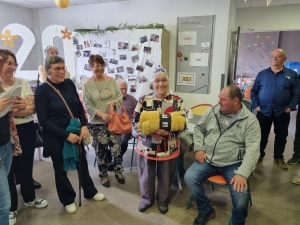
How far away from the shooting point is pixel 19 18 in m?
4.50

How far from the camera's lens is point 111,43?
3.86m

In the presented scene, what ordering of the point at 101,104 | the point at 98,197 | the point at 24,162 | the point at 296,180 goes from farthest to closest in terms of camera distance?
the point at 296,180 → the point at 101,104 → the point at 98,197 → the point at 24,162

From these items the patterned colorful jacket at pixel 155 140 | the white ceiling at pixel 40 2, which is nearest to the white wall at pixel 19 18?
the white ceiling at pixel 40 2

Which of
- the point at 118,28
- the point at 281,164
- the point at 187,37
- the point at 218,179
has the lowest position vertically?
the point at 281,164

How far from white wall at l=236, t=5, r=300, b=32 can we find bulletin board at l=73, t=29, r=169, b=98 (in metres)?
2.42

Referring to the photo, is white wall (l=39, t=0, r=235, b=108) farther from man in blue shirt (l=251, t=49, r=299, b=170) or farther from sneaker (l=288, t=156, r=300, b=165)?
sneaker (l=288, t=156, r=300, b=165)

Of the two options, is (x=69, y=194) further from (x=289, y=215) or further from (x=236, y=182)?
(x=289, y=215)

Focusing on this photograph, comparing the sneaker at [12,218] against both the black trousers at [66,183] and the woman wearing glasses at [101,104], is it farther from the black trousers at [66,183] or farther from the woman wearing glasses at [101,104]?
the woman wearing glasses at [101,104]

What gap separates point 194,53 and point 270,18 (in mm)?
2458

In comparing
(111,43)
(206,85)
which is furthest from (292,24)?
(111,43)

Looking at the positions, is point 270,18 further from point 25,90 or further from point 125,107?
point 25,90

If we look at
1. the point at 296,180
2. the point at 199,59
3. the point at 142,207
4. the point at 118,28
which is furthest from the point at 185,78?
the point at 142,207

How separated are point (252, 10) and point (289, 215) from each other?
4528 mm

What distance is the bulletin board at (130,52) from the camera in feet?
12.1
